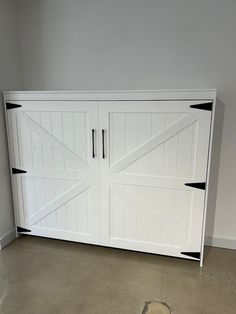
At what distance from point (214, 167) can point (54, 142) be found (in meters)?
1.65

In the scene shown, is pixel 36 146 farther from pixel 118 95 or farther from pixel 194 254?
pixel 194 254

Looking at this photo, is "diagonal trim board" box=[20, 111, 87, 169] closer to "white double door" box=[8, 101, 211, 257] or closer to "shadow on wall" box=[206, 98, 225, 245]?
"white double door" box=[8, 101, 211, 257]

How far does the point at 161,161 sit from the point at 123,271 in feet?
3.51

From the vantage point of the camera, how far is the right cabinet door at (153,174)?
6.95ft

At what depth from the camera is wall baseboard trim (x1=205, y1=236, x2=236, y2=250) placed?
8.64ft

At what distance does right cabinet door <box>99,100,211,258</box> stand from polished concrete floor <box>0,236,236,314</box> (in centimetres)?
18

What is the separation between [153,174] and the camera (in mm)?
2264

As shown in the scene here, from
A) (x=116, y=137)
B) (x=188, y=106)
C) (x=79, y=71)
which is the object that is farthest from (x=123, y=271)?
(x=79, y=71)

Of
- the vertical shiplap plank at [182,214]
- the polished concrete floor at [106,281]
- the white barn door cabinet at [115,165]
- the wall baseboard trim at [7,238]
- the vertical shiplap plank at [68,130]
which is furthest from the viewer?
the wall baseboard trim at [7,238]

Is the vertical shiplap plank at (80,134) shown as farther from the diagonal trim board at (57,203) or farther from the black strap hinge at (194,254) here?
the black strap hinge at (194,254)

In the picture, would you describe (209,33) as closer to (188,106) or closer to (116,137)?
(188,106)

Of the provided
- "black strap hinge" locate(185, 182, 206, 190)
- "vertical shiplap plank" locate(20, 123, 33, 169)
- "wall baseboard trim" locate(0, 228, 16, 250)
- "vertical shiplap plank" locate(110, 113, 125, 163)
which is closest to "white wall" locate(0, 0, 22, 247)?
"wall baseboard trim" locate(0, 228, 16, 250)

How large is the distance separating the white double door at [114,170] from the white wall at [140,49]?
1.67 feet

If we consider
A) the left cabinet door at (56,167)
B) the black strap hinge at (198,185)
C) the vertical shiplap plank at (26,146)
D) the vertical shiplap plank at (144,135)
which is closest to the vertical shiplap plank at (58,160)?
the left cabinet door at (56,167)
